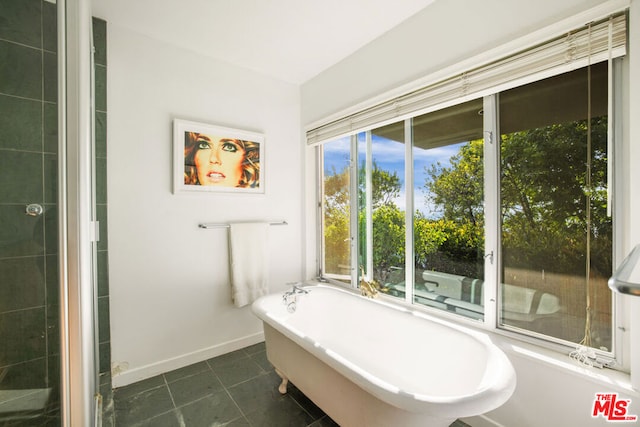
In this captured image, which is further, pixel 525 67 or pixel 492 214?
pixel 492 214

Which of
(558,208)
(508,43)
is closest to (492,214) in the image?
(558,208)

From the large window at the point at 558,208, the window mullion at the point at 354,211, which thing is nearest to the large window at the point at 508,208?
the large window at the point at 558,208

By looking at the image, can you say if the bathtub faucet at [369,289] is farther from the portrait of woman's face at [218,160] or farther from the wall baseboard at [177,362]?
the portrait of woman's face at [218,160]

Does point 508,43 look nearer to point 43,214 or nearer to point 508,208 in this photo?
point 508,208

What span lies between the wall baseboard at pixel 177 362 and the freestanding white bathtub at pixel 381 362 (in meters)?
0.70

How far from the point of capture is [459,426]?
171cm

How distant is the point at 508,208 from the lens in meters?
1.74

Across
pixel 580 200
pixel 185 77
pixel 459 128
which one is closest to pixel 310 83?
pixel 185 77

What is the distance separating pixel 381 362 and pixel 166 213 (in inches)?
78.1

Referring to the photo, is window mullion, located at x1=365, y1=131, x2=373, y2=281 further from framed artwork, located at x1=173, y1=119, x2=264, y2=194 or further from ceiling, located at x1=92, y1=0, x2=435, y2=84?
framed artwork, located at x1=173, y1=119, x2=264, y2=194

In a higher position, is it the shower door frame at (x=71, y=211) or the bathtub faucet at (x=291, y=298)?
the shower door frame at (x=71, y=211)

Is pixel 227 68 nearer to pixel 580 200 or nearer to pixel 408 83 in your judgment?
pixel 408 83

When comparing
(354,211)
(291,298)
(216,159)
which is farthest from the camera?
(354,211)

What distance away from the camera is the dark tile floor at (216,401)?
1810 mm
